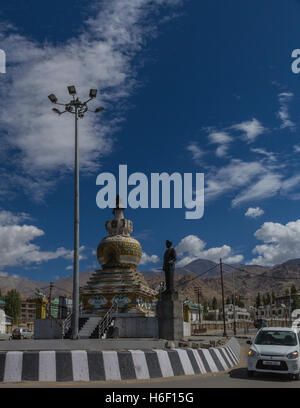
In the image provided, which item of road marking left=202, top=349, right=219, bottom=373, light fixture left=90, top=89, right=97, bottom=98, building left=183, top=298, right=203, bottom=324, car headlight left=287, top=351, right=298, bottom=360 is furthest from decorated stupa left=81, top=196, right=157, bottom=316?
car headlight left=287, top=351, right=298, bottom=360

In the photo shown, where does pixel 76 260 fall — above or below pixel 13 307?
above

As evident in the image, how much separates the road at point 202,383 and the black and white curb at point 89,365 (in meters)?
0.15

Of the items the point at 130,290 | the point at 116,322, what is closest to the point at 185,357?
the point at 116,322

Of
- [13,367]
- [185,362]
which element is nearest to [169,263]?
[185,362]

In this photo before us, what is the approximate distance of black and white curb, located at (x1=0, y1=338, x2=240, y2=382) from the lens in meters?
7.54

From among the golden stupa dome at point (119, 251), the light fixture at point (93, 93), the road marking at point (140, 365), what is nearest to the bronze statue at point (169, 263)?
the light fixture at point (93, 93)

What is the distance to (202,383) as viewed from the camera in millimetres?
8344

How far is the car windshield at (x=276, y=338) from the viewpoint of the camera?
11387 mm

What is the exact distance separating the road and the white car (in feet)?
0.73

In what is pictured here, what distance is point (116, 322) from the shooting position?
86.6 ft

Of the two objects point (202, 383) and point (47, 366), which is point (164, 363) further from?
point (47, 366)

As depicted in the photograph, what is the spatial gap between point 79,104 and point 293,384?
1388cm

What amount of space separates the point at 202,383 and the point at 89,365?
2197 mm
